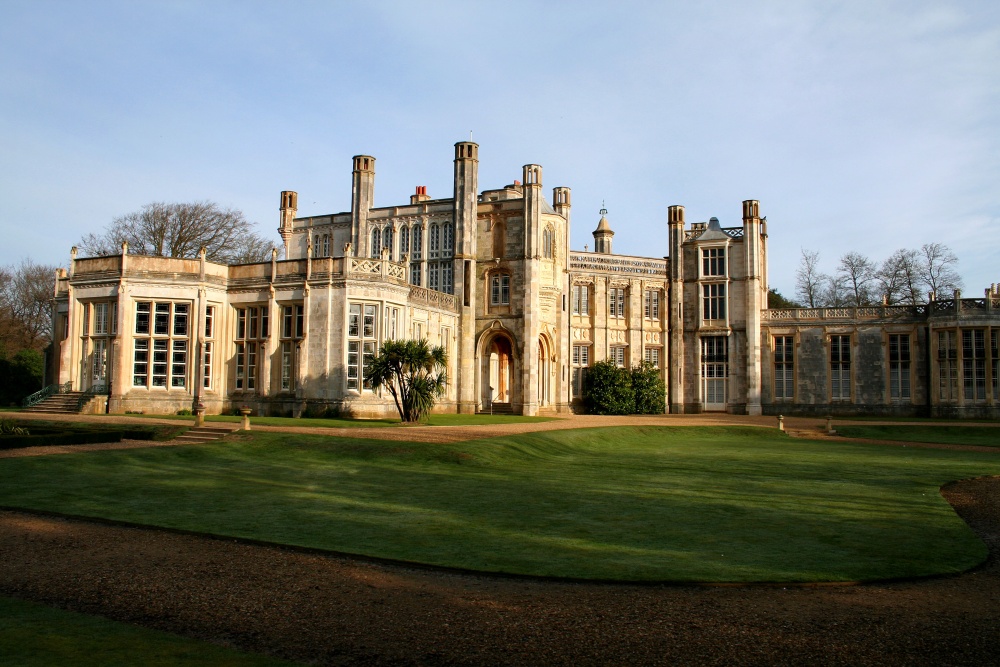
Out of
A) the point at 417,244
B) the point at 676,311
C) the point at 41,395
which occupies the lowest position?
the point at 41,395

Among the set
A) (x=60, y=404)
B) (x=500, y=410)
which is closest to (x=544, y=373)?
(x=500, y=410)

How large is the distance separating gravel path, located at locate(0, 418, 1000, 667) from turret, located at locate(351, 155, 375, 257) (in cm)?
3694

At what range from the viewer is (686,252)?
5428cm

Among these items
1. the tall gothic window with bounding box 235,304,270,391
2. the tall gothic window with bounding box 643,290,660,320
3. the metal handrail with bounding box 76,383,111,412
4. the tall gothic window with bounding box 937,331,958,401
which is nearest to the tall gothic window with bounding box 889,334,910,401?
the tall gothic window with bounding box 937,331,958,401

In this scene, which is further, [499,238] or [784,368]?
[784,368]

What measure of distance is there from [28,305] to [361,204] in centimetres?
3004

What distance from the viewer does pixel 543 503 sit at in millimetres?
14492

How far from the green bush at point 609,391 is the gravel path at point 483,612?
3928 cm

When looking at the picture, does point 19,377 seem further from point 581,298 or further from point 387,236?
point 581,298

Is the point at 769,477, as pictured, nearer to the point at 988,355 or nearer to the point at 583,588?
the point at 583,588

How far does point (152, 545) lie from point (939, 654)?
30.8 ft

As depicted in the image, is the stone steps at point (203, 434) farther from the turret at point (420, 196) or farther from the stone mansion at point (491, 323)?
the turret at point (420, 196)

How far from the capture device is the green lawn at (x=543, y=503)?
1032 cm

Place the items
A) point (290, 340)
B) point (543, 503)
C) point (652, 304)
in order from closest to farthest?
point (543, 503) < point (290, 340) < point (652, 304)
